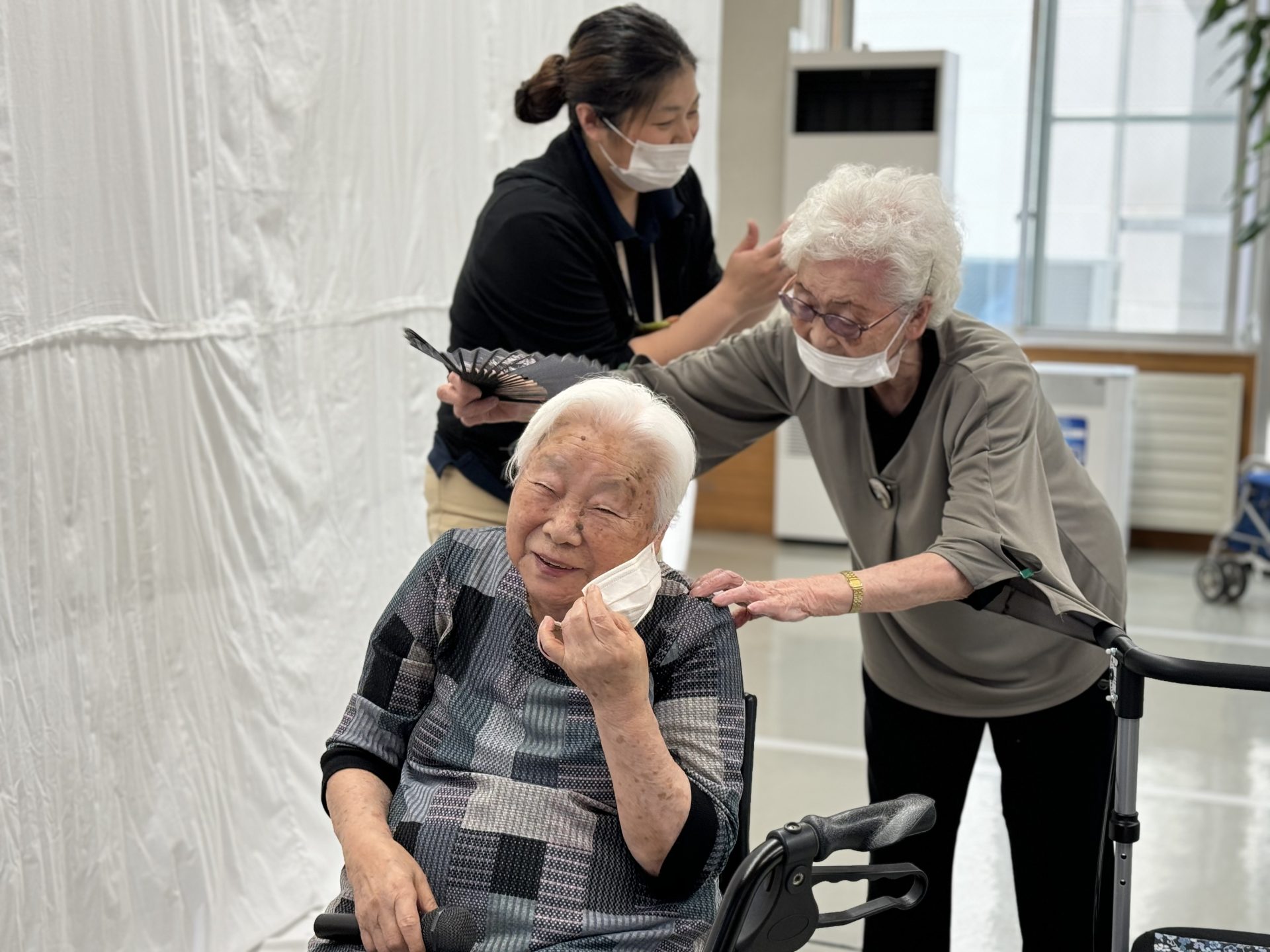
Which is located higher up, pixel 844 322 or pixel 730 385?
pixel 844 322

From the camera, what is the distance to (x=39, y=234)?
1.91 metres

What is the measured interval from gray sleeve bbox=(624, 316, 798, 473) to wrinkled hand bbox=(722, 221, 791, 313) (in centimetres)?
10

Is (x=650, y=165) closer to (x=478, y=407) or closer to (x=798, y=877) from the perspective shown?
(x=478, y=407)

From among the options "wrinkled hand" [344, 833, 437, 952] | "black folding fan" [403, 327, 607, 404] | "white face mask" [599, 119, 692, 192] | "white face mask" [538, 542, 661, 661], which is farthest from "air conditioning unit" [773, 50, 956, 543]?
"wrinkled hand" [344, 833, 437, 952]

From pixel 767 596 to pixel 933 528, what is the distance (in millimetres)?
367

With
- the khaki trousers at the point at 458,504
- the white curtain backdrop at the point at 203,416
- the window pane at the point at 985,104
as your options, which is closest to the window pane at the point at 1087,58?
the window pane at the point at 985,104

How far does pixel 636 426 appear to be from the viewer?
5.06ft

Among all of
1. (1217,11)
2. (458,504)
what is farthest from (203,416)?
→ (1217,11)

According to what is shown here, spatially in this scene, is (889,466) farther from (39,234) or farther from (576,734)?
(39,234)

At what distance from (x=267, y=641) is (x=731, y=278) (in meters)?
1.16

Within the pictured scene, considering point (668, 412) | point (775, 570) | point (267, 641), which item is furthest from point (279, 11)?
point (775, 570)

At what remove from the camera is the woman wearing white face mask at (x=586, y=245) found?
2084 mm

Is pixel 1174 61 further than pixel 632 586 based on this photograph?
Yes

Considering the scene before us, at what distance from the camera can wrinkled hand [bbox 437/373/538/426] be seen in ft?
6.14
